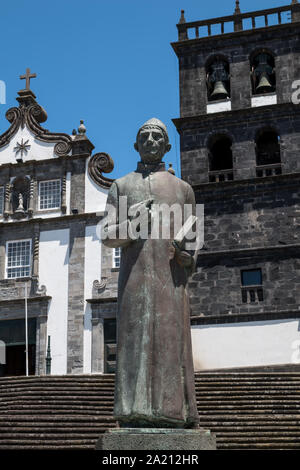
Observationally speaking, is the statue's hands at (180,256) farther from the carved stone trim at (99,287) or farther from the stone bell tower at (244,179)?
the carved stone trim at (99,287)

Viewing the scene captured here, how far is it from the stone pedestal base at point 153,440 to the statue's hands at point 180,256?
1334mm

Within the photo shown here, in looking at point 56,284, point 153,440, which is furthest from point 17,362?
point 153,440

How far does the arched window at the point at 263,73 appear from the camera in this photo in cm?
2434

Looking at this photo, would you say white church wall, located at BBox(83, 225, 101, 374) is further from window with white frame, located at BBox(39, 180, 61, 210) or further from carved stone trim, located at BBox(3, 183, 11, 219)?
carved stone trim, located at BBox(3, 183, 11, 219)

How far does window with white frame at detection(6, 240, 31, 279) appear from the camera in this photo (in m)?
25.8

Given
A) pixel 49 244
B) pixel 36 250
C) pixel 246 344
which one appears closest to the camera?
pixel 246 344

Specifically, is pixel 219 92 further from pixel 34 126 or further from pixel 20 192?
pixel 20 192

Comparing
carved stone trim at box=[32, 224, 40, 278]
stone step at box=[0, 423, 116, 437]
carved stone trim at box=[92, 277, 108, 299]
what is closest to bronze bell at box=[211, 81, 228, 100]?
carved stone trim at box=[92, 277, 108, 299]

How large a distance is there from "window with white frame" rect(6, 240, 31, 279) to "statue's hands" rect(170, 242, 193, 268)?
2054 cm

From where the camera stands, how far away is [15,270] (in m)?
25.9

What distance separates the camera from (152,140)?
6000 mm

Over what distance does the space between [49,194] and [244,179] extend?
7629 millimetres
